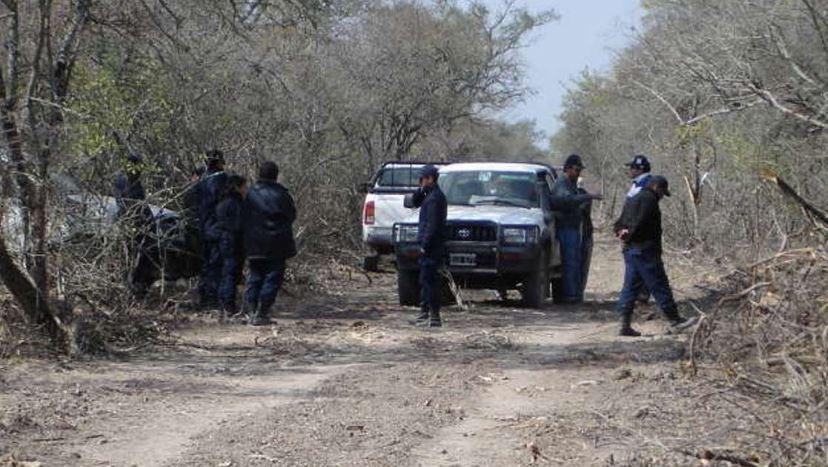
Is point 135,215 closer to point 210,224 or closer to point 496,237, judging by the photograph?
point 210,224

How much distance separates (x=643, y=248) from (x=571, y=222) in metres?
3.62

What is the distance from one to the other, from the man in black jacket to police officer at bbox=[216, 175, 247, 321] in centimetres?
37

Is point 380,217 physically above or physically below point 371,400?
above

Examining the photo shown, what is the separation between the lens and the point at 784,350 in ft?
22.3

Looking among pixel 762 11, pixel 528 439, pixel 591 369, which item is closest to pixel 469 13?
pixel 762 11

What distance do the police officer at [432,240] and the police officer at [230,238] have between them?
1946 millimetres

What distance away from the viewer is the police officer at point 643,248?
41.4 feet

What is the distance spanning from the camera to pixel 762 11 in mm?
17109

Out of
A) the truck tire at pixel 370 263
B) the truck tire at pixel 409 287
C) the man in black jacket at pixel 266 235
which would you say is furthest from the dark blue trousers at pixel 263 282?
the truck tire at pixel 370 263

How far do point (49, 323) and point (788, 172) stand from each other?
11531 mm

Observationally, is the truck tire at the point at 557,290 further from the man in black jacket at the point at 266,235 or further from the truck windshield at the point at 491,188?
the man in black jacket at the point at 266,235

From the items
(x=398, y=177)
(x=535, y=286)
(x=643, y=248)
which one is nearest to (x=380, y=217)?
(x=398, y=177)

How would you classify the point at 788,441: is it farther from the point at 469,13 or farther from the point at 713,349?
the point at 469,13

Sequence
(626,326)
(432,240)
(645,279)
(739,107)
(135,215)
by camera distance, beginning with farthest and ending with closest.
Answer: (739,107) < (432,240) < (626,326) < (645,279) < (135,215)
